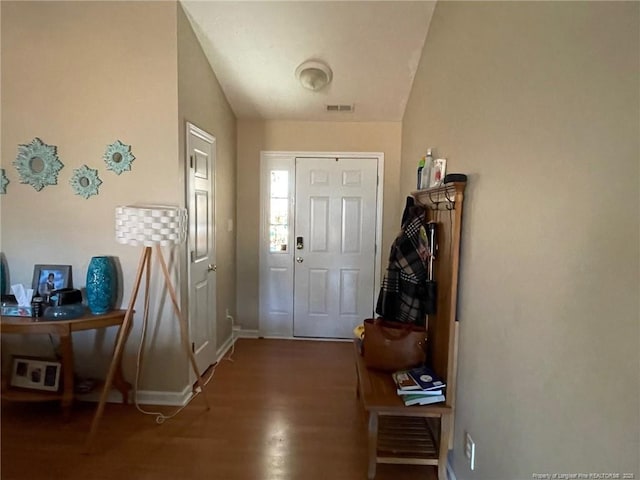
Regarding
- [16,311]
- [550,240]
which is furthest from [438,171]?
[16,311]

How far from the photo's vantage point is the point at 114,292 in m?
2.62

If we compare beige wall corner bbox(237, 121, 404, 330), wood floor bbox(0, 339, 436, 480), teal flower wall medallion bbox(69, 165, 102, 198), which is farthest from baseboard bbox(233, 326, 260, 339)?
teal flower wall medallion bbox(69, 165, 102, 198)

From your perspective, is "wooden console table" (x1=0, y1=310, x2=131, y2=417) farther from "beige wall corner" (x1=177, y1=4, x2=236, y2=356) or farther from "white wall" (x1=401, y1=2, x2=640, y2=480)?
"white wall" (x1=401, y1=2, x2=640, y2=480)

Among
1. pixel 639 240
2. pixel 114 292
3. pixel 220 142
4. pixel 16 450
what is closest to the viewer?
pixel 639 240

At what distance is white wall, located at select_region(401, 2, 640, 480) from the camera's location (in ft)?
2.88

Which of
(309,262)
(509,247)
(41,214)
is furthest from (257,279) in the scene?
(509,247)

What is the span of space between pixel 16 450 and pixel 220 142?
2.61 metres

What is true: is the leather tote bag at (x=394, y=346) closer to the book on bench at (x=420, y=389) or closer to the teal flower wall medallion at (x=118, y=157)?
the book on bench at (x=420, y=389)

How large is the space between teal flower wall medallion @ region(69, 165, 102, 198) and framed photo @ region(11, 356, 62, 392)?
1.18 metres

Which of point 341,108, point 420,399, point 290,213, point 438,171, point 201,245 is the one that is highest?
point 341,108

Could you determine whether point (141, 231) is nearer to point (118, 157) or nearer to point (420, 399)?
point (118, 157)

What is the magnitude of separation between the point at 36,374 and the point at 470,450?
108 inches

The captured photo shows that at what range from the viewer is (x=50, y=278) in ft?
8.66

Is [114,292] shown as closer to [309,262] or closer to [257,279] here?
[257,279]
